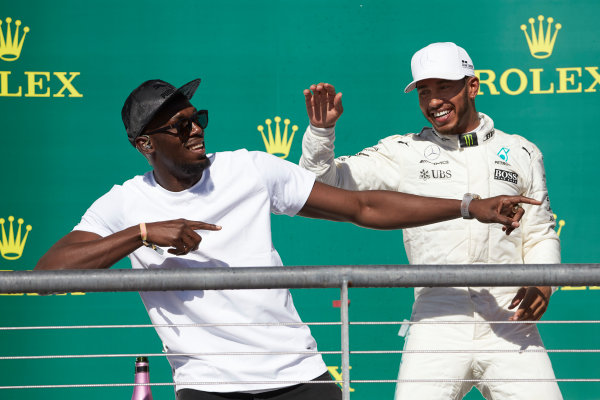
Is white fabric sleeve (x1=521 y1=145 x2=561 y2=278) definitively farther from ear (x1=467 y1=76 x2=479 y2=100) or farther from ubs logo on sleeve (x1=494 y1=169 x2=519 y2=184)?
ear (x1=467 y1=76 x2=479 y2=100)

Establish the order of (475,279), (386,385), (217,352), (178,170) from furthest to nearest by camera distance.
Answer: (386,385) → (178,170) → (217,352) → (475,279)

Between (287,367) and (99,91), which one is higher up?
(99,91)

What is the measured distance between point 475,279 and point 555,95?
240cm

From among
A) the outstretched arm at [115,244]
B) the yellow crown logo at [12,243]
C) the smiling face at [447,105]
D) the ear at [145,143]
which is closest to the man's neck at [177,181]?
the ear at [145,143]

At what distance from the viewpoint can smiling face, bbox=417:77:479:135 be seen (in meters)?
3.09

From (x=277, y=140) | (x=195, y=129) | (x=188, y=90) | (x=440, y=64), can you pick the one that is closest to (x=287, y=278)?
(x=195, y=129)

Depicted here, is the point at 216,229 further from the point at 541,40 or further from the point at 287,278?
the point at 541,40

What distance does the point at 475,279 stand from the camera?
1859mm

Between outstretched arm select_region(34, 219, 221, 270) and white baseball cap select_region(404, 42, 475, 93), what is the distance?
3.74ft

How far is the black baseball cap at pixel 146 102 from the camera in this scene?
2592mm

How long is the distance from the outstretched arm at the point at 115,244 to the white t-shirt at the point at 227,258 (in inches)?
4.5

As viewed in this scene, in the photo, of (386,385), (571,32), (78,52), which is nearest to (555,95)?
(571,32)

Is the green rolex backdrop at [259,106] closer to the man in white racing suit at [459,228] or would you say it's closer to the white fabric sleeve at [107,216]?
the man in white racing suit at [459,228]

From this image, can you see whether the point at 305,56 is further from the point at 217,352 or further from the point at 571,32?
the point at 217,352
